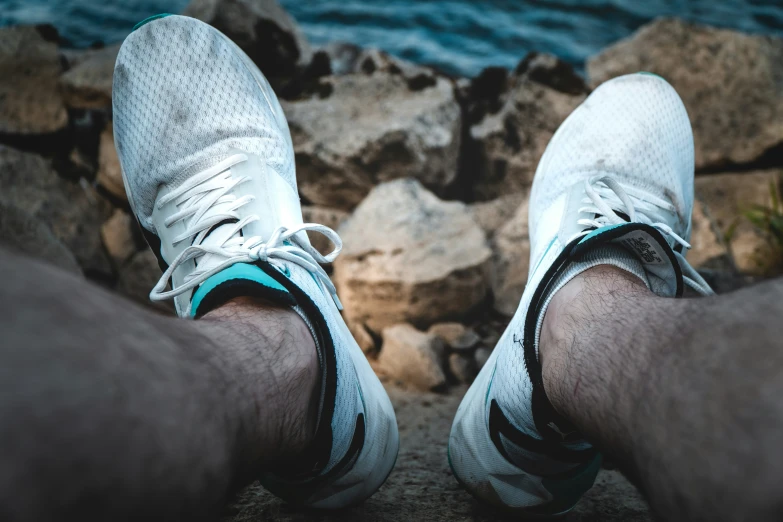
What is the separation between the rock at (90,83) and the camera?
9.51 feet

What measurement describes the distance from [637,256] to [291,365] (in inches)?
30.0

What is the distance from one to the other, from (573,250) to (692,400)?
0.54 metres

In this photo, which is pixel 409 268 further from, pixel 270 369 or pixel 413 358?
pixel 270 369

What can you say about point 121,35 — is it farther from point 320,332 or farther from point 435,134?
point 320,332

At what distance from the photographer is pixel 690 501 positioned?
2.08 ft

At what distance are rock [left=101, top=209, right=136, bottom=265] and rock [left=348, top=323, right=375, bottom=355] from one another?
4.42 feet

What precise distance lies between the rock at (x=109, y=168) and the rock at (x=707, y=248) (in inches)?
108

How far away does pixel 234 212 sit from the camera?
1.45 meters

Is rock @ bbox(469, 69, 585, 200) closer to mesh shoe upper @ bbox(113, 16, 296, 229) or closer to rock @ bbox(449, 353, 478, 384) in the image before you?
rock @ bbox(449, 353, 478, 384)

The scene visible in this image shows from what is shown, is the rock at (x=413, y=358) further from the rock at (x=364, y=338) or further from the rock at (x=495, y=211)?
the rock at (x=495, y=211)

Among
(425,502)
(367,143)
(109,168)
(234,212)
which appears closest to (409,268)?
(367,143)

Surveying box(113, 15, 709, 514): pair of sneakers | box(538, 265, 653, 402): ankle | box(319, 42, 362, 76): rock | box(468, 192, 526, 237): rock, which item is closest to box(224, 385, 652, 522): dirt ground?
box(113, 15, 709, 514): pair of sneakers

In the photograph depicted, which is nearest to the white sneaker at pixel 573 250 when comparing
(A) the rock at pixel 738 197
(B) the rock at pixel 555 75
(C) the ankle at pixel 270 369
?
(C) the ankle at pixel 270 369

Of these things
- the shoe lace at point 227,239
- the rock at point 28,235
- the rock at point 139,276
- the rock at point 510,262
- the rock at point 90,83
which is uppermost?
the shoe lace at point 227,239
